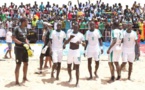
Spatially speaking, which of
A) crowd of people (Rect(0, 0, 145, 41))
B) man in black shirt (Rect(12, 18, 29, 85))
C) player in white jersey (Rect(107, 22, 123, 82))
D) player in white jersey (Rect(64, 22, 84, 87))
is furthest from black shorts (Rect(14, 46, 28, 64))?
crowd of people (Rect(0, 0, 145, 41))

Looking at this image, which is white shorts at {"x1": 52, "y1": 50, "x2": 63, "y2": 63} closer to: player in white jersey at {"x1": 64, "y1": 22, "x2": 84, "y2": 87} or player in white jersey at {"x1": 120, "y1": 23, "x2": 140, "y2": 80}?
player in white jersey at {"x1": 64, "y1": 22, "x2": 84, "y2": 87}

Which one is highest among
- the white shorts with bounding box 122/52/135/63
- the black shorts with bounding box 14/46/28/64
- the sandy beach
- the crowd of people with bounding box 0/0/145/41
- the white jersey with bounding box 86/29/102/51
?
the crowd of people with bounding box 0/0/145/41

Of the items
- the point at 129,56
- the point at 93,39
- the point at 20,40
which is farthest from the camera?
the point at 129,56

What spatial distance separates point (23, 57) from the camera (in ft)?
32.3

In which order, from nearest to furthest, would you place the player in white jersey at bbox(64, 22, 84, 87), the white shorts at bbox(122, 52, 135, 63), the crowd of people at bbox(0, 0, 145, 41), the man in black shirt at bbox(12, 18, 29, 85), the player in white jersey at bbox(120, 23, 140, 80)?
the man in black shirt at bbox(12, 18, 29, 85) < the player in white jersey at bbox(64, 22, 84, 87) < the player in white jersey at bbox(120, 23, 140, 80) < the white shorts at bbox(122, 52, 135, 63) < the crowd of people at bbox(0, 0, 145, 41)

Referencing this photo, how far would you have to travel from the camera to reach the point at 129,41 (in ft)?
35.1

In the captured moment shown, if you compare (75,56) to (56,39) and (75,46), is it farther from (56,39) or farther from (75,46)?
(56,39)

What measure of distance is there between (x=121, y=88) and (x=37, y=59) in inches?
233

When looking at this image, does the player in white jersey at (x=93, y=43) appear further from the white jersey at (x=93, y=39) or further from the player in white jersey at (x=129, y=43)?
the player in white jersey at (x=129, y=43)

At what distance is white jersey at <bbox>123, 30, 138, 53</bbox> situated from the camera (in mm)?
10648

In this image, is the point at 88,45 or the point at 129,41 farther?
the point at 88,45

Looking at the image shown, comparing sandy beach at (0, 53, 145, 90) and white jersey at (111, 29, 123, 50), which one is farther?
white jersey at (111, 29, 123, 50)

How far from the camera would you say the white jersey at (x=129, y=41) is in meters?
10.6

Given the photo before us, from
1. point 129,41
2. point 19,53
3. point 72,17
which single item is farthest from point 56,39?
point 72,17
